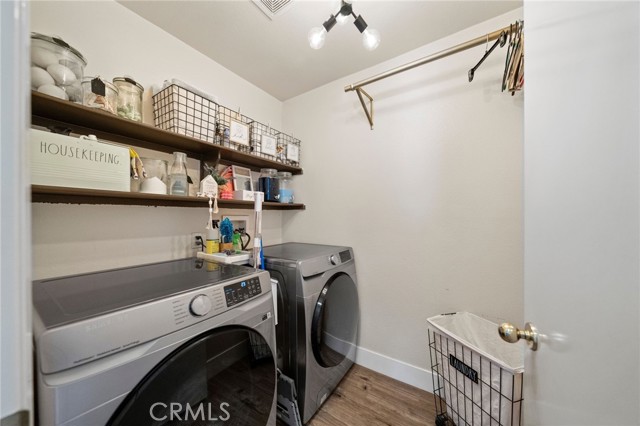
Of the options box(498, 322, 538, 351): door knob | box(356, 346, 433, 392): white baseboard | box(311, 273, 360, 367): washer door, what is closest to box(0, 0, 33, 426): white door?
box(498, 322, 538, 351): door knob

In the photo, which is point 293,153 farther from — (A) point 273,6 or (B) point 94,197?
(B) point 94,197

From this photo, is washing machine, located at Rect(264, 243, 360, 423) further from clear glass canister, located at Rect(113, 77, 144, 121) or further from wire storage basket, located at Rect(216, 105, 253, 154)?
clear glass canister, located at Rect(113, 77, 144, 121)

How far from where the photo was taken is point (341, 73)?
181 cm

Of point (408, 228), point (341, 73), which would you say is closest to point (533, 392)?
point (408, 228)

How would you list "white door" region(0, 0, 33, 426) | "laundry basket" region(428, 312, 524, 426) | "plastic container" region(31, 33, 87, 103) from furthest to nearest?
"laundry basket" region(428, 312, 524, 426) → "plastic container" region(31, 33, 87, 103) → "white door" region(0, 0, 33, 426)

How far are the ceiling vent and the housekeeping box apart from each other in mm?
1035

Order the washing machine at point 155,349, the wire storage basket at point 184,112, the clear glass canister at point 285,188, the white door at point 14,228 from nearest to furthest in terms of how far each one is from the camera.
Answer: the white door at point 14,228, the washing machine at point 155,349, the wire storage basket at point 184,112, the clear glass canister at point 285,188

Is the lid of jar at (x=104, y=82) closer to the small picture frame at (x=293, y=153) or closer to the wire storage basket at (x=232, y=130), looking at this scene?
the wire storage basket at (x=232, y=130)

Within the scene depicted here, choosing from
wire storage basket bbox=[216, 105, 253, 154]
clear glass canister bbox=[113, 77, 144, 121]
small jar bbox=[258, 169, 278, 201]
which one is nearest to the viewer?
clear glass canister bbox=[113, 77, 144, 121]

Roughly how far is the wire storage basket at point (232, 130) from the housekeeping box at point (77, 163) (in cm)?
56

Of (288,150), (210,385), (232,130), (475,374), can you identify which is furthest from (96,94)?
(475,374)

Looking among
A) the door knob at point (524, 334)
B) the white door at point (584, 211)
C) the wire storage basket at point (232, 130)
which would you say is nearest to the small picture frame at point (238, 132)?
the wire storage basket at point (232, 130)

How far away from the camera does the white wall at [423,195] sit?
131 centimetres

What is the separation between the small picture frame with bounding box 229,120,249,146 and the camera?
1.47 m
